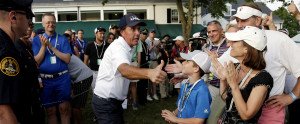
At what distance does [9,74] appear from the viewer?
2389 mm

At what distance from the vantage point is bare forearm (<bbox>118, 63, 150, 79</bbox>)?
3.68m

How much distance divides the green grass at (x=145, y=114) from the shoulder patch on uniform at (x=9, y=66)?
601 centimetres

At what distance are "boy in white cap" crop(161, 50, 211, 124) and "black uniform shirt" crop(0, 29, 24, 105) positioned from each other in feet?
6.37

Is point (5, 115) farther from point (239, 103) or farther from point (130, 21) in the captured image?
point (130, 21)

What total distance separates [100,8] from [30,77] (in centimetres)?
4143

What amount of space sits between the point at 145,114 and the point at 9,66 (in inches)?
281

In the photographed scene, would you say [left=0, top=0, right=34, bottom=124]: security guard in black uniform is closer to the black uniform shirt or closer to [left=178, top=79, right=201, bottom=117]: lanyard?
the black uniform shirt

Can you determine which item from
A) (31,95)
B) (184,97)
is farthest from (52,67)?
(31,95)

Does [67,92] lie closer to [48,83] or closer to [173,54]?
[48,83]

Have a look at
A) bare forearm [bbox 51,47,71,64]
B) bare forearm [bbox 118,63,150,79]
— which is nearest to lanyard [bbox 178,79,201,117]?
bare forearm [bbox 118,63,150,79]

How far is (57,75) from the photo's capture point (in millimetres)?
6105

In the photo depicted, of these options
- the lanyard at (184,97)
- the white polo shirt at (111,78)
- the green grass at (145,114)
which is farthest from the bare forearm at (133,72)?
the green grass at (145,114)

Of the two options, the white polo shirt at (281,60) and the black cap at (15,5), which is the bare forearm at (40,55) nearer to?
the black cap at (15,5)

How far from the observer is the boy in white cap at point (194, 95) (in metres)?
3.88
